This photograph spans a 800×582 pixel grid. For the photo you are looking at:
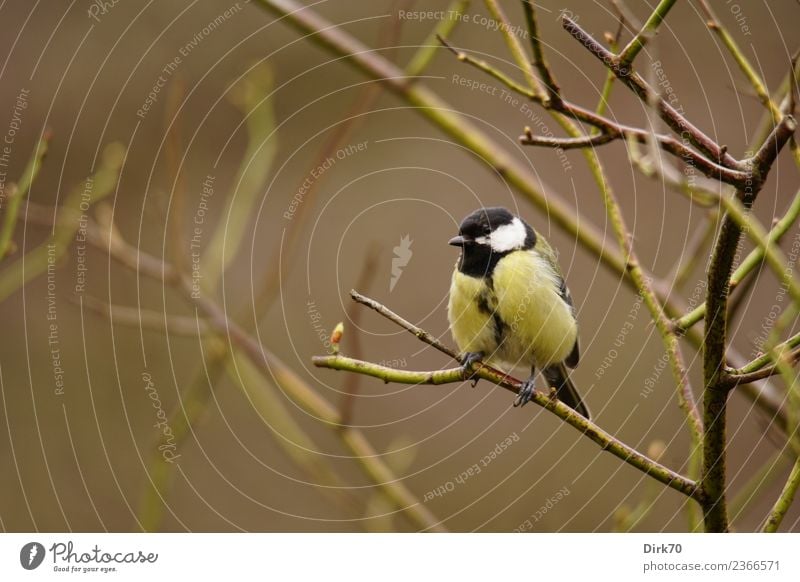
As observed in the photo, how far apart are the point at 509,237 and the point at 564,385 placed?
313mm

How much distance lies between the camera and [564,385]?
4.39 ft

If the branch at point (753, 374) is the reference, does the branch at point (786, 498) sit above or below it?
below

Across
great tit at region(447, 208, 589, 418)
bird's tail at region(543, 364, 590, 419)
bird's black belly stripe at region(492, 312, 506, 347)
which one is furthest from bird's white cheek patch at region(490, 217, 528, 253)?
bird's tail at region(543, 364, 590, 419)

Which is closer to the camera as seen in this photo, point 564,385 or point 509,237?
point 509,237

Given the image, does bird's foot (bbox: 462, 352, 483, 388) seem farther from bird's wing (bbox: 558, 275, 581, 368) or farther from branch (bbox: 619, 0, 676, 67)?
branch (bbox: 619, 0, 676, 67)

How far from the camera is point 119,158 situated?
107 cm

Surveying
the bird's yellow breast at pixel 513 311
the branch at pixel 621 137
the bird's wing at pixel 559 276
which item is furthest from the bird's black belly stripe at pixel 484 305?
the branch at pixel 621 137

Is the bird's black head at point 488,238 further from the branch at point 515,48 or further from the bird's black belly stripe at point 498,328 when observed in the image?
the branch at point 515,48

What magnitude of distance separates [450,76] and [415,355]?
1.59ft

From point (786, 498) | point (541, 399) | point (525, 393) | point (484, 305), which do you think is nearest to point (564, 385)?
point (484, 305)

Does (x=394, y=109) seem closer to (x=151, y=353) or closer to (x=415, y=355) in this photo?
(x=415, y=355)

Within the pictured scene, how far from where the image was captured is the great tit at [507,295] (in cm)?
115

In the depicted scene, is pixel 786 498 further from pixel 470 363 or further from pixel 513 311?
pixel 513 311
